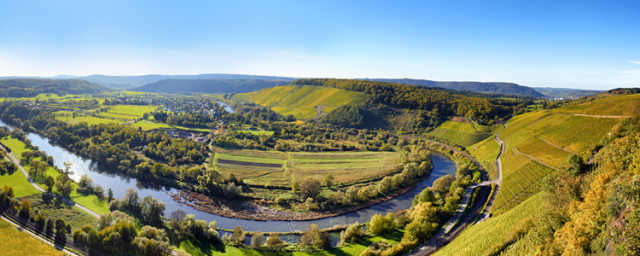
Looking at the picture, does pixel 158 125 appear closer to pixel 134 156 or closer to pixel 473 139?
pixel 134 156

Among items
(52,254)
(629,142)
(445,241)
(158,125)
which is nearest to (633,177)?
(629,142)

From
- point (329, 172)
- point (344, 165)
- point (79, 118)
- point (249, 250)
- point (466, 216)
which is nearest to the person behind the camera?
point (249, 250)

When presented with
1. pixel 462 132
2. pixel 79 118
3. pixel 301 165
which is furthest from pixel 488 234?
pixel 79 118

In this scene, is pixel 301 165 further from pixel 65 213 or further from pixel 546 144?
pixel 546 144

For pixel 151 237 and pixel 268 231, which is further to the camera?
pixel 268 231

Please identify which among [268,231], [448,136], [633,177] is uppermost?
[633,177]
